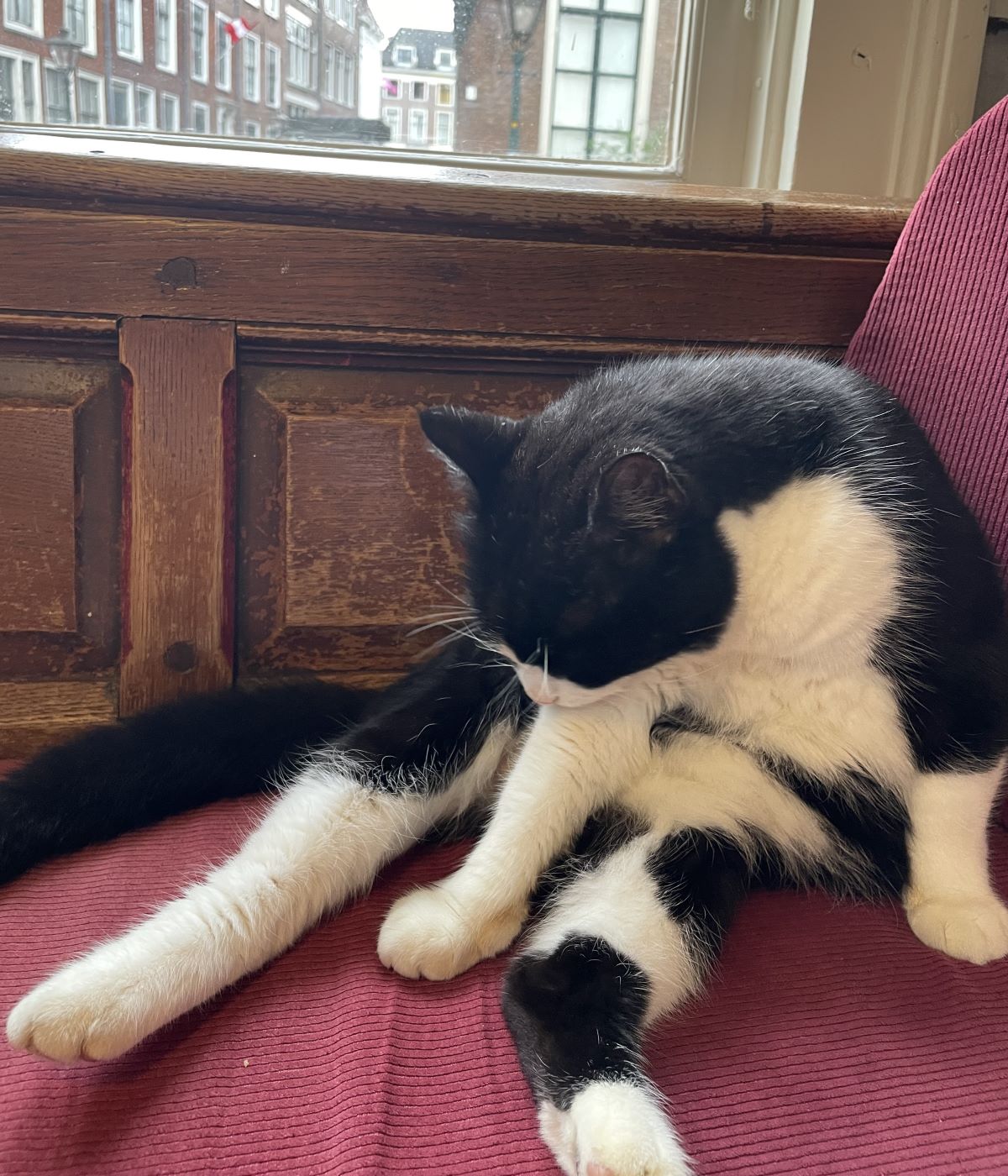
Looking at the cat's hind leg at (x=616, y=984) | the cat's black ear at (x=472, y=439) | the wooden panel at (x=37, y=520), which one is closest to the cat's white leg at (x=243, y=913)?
the cat's hind leg at (x=616, y=984)

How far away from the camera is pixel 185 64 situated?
4.48 feet

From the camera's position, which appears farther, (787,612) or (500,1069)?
(787,612)

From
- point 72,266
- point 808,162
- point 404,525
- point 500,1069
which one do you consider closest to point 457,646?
point 404,525

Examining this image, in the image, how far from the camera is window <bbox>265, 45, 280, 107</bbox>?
137cm

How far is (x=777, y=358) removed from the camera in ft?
3.13

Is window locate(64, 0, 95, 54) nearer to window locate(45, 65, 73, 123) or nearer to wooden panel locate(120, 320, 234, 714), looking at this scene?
window locate(45, 65, 73, 123)

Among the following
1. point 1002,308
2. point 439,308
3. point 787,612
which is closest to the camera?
point 787,612

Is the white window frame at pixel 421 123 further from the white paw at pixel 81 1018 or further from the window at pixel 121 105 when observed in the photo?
the white paw at pixel 81 1018

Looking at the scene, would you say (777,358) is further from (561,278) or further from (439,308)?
(439,308)

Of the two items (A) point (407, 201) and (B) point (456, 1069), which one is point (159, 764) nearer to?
(B) point (456, 1069)

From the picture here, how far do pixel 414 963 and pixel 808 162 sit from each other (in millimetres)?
1264

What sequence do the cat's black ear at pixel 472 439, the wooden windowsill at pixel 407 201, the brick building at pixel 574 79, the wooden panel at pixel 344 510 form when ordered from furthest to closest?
the brick building at pixel 574 79
the wooden panel at pixel 344 510
the wooden windowsill at pixel 407 201
the cat's black ear at pixel 472 439

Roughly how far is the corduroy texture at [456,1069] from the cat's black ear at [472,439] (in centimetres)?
43

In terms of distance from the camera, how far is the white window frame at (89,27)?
1328 millimetres
